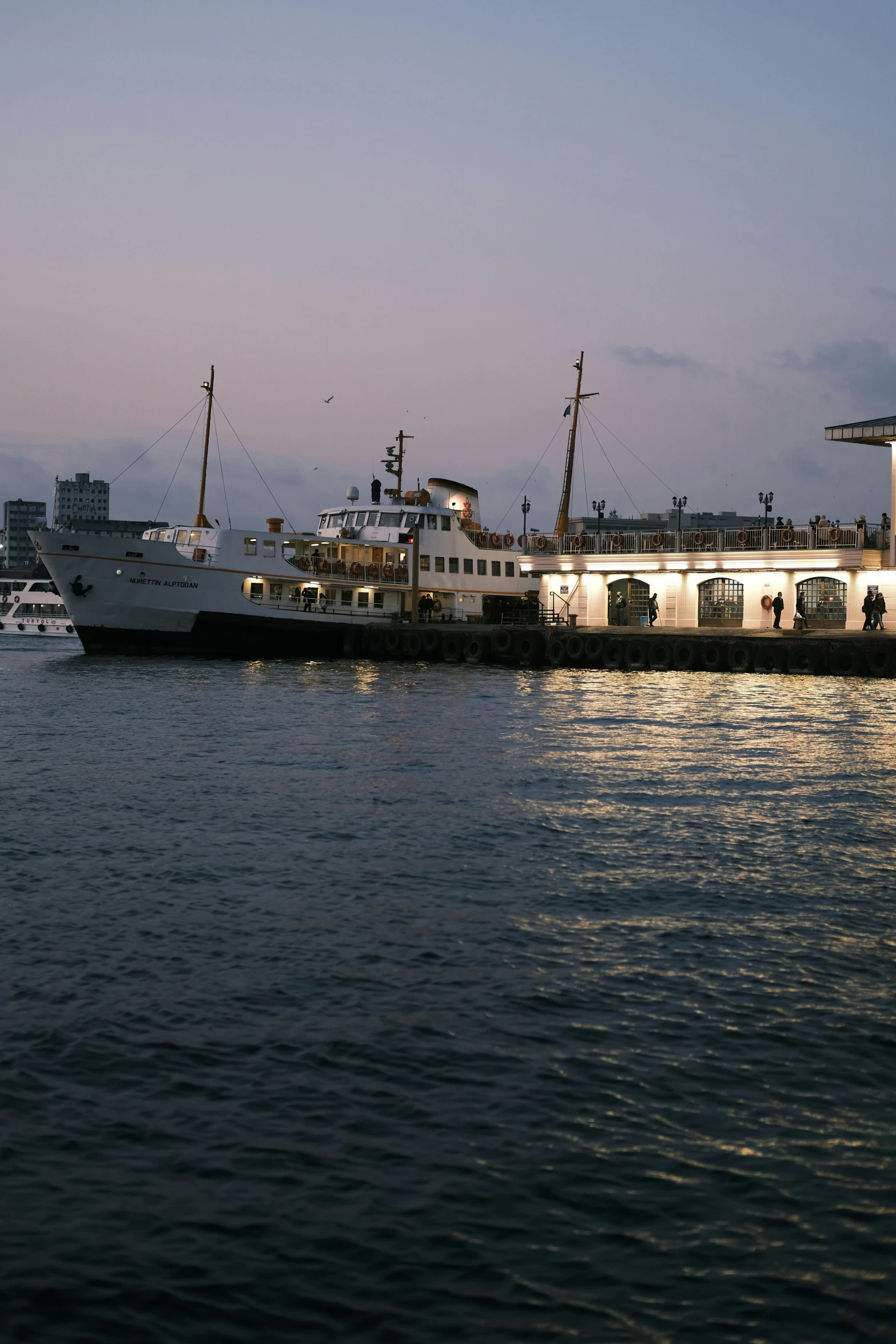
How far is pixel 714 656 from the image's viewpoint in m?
52.5

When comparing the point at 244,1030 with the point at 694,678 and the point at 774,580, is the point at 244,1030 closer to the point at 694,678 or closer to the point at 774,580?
the point at 694,678

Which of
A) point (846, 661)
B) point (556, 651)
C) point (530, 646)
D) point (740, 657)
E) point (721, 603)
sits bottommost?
point (846, 661)

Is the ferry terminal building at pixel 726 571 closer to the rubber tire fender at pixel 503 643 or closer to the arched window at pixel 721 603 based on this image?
the arched window at pixel 721 603

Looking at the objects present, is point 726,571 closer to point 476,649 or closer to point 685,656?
point 685,656

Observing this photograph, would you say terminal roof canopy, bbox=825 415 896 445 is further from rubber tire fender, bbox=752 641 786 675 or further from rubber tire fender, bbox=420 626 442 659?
rubber tire fender, bbox=420 626 442 659

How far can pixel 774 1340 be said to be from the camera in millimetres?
5293

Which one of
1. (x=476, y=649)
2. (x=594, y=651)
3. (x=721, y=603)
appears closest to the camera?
(x=594, y=651)

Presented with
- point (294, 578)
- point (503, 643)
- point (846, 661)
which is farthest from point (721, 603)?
point (294, 578)

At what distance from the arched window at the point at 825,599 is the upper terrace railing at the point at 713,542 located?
1724mm

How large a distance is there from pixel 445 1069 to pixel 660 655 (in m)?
46.9

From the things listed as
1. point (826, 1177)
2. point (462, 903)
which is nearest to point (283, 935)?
point (462, 903)

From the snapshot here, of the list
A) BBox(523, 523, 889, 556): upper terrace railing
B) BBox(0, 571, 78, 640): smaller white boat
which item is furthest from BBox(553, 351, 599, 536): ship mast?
BBox(0, 571, 78, 640): smaller white boat

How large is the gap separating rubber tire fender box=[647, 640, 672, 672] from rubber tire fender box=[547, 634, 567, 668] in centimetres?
454

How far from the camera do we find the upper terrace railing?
56.7 m
